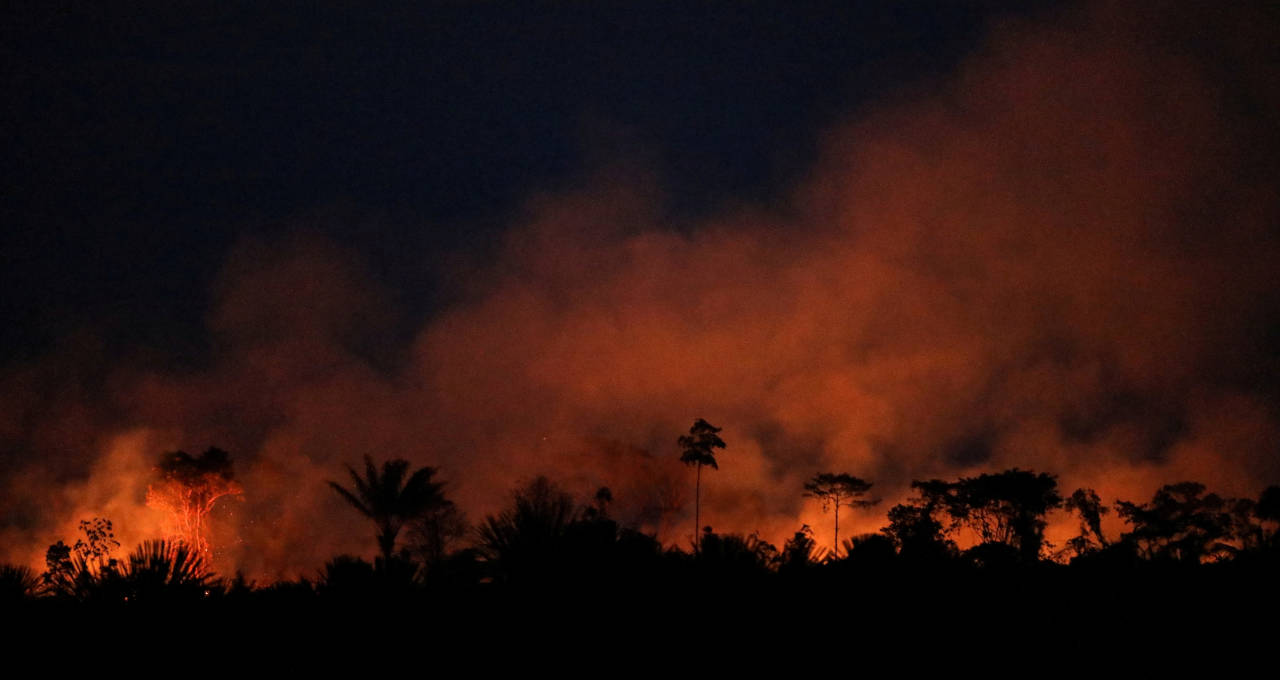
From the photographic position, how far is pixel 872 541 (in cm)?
912

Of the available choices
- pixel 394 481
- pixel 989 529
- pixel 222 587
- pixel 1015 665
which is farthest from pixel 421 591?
pixel 989 529

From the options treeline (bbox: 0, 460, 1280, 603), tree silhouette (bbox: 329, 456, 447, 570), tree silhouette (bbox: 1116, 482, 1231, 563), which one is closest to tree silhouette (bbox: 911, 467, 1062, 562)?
tree silhouette (bbox: 1116, 482, 1231, 563)

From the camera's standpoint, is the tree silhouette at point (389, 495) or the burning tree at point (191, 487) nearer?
the tree silhouette at point (389, 495)

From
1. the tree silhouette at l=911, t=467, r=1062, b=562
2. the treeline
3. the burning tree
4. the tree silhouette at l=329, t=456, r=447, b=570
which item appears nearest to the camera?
the treeline

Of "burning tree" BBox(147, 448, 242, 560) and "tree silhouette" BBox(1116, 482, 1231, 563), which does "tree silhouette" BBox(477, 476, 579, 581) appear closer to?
"tree silhouette" BBox(1116, 482, 1231, 563)

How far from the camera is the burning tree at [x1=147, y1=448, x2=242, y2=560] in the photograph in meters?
57.8

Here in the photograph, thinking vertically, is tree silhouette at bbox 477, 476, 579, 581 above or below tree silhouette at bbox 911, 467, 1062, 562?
below

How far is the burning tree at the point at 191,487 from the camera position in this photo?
57781mm

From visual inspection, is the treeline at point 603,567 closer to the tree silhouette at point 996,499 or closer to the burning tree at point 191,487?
the tree silhouette at point 996,499

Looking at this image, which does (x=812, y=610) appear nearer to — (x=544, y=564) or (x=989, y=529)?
(x=544, y=564)

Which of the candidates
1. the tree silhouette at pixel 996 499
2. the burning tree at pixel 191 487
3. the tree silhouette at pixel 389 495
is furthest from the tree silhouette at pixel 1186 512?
the burning tree at pixel 191 487

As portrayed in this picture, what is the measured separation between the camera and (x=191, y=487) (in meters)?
58.7

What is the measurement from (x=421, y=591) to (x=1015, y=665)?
6405 mm

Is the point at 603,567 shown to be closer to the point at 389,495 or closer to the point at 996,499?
the point at 389,495
